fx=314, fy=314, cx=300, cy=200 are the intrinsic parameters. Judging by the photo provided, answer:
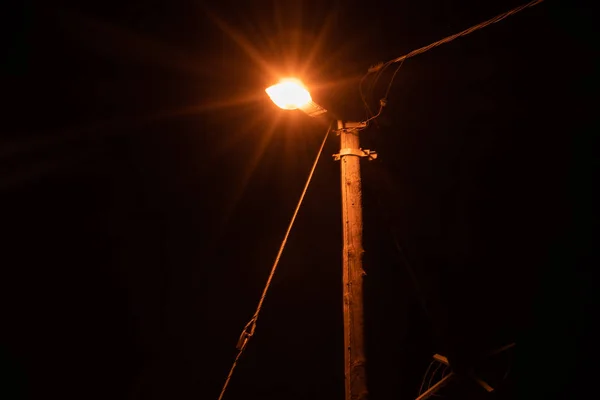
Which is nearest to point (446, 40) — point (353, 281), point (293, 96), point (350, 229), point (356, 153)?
→ point (356, 153)

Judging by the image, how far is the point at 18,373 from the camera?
18.1 feet

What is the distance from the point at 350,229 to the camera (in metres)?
3.29

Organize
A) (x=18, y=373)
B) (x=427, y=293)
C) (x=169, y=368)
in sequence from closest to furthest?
(x=427, y=293), (x=18, y=373), (x=169, y=368)

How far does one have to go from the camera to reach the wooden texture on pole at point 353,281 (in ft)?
9.82

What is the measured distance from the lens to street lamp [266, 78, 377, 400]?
9.87 ft

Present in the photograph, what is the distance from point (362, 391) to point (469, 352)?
2085 mm

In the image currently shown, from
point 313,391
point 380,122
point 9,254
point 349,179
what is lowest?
point 313,391

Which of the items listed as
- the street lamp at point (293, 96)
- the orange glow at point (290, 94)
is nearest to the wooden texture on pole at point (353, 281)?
the street lamp at point (293, 96)

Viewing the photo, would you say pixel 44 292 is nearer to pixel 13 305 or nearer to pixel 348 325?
pixel 13 305

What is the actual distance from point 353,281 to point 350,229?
0.53m

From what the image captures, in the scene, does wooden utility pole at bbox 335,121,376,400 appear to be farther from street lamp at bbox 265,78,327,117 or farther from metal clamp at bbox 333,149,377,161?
street lamp at bbox 265,78,327,117

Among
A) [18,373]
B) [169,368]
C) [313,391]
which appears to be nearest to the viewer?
[18,373]

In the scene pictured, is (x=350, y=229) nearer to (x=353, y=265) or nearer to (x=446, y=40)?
(x=353, y=265)

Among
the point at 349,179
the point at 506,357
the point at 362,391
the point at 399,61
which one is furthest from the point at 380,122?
the point at 506,357
